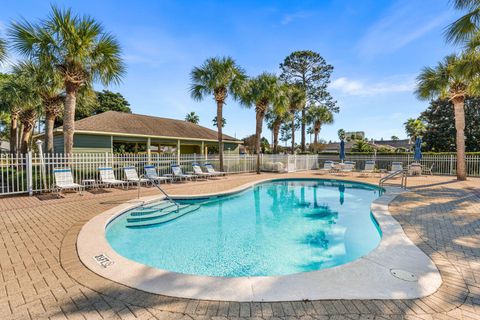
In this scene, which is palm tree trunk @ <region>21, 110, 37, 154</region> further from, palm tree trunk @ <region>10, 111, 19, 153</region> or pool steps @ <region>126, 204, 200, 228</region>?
pool steps @ <region>126, 204, 200, 228</region>

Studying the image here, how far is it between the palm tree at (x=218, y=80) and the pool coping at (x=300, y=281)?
1349 centimetres

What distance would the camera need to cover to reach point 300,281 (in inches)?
118

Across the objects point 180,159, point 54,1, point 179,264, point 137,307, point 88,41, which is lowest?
point 179,264

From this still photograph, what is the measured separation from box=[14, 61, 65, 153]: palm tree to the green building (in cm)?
164

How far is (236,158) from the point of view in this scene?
1842 centimetres

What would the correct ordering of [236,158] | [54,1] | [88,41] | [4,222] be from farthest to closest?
1. [236,158]
2. [88,41]
3. [54,1]
4. [4,222]

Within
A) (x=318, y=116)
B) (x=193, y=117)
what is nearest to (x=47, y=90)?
(x=318, y=116)

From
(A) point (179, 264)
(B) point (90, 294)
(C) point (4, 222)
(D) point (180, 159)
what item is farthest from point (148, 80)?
(B) point (90, 294)

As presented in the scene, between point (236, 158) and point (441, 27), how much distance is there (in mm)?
13609

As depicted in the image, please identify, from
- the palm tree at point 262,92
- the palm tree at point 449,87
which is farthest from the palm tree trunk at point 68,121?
the palm tree at point 449,87

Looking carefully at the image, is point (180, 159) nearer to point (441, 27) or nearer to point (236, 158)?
point (236, 158)

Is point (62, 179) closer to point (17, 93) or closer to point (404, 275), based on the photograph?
point (17, 93)

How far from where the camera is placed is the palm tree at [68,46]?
9.05 m

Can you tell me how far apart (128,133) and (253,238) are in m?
15.2
